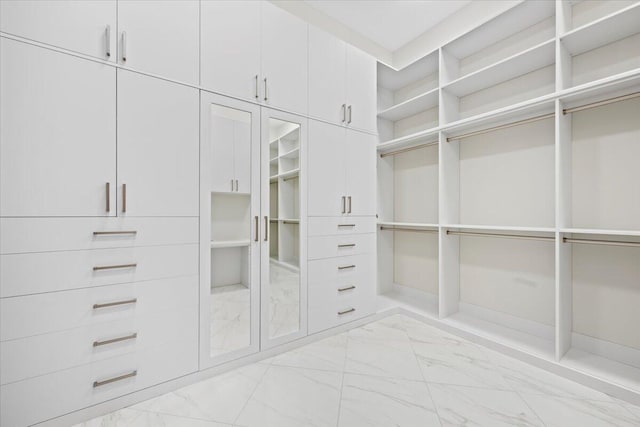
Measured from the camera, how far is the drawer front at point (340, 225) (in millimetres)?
2281

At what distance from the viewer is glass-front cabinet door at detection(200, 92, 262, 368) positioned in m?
1.75

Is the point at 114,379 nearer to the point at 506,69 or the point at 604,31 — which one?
the point at 506,69

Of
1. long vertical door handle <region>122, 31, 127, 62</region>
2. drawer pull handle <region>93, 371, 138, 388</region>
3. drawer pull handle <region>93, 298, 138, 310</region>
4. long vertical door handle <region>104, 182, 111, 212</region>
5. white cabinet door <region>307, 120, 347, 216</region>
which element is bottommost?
drawer pull handle <region>93, 371, 138, 388</region>

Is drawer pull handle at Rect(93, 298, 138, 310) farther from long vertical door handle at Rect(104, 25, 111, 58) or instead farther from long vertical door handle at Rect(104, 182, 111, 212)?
long vertical door handle at Rect(104, 25, 111, 58)

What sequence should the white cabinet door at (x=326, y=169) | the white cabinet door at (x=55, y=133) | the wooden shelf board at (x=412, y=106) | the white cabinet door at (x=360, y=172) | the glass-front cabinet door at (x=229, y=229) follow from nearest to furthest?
1. the white cabinet door at (x=55, y=133)
2. the glass-front cabinet door at (x=229, y=229)
3. the white cabinet door at (x=326, y=169)
4. the white cabinet door at (x=360, y=172)
5. the wooden shelf board at (x=412, y=106)

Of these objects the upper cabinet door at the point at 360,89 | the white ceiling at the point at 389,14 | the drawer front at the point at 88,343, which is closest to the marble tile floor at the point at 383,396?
the drawer front at the point at 88,343

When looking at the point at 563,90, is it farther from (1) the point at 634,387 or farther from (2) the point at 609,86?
(1) the point at 634,387

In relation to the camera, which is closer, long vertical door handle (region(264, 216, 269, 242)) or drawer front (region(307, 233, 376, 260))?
long vertical door handle (region(264, 216, 269, 242))

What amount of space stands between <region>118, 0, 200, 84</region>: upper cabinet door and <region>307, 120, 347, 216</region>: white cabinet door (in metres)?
0.98

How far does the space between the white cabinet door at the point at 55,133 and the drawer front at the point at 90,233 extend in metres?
0.05

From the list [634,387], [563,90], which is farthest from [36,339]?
[563,90]

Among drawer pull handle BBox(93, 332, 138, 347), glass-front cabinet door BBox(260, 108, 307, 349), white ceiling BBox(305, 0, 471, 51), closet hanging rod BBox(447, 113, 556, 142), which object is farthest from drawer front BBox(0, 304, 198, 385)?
white ceiling BBox(305, 0, 471, 51)

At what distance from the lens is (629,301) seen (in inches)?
71.1

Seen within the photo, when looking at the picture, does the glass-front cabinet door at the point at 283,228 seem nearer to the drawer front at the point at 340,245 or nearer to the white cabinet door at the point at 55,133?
the drawer front at the point at 340,245
